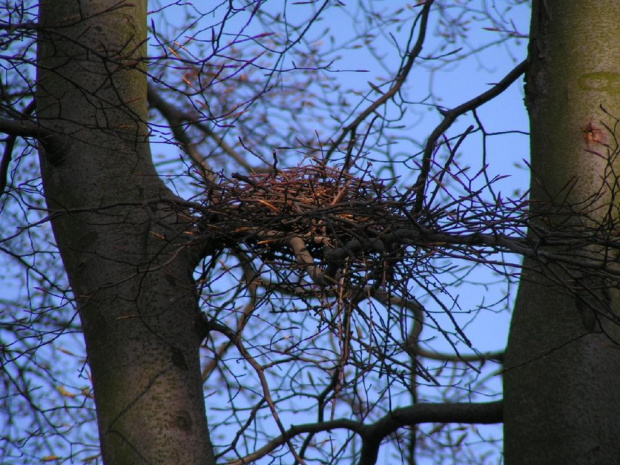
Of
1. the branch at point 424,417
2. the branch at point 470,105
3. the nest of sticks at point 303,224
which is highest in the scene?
the branch at point 470,105

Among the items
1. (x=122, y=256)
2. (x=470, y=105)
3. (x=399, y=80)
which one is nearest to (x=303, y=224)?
(x=122, y=256)

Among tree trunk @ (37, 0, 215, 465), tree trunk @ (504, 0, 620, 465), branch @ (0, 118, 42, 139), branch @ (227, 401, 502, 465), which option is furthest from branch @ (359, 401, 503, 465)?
branch @ (0, 118, 42, 139)

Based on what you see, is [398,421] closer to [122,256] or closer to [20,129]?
[122,256]

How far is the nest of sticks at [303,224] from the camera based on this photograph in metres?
2.35

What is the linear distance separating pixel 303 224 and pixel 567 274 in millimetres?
966

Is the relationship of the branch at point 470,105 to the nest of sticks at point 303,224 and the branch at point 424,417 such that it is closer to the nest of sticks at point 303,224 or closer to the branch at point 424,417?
the nest of sticks at point 303,224

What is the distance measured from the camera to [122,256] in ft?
8.81

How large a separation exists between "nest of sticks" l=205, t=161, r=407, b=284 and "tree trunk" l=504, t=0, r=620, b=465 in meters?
0.51

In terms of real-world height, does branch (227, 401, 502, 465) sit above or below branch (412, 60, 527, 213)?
below

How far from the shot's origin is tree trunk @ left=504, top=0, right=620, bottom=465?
246cm

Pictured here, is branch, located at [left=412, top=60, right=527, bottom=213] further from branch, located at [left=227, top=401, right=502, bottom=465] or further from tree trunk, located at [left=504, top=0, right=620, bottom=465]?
branch, located at [left=227, top=401, right=502, bottom=465]

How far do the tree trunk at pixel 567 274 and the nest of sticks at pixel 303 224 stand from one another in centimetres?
51

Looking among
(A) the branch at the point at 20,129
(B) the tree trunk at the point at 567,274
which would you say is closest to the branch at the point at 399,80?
(B) the tree trunk at the point at 567,274

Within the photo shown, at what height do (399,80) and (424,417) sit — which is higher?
(399,80)
